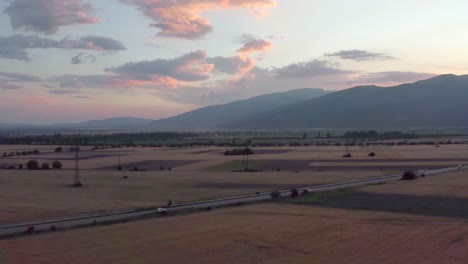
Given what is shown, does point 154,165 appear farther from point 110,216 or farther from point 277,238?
point 277,238

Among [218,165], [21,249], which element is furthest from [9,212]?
[218,165]

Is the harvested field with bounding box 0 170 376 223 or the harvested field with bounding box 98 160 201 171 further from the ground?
the harvested field with bounding box 98 160 201 171

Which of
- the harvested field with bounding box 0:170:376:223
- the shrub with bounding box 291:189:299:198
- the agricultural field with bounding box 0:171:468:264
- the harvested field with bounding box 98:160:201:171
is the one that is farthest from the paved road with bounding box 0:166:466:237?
the harvested field with bounding box 98:160:201:171

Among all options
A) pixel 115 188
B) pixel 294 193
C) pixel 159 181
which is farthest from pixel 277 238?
pixel 159 181

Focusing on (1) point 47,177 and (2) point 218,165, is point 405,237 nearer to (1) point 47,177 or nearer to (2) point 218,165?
(1) point 47,177

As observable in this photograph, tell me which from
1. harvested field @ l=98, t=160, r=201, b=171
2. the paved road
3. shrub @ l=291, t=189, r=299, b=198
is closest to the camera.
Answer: the paved road

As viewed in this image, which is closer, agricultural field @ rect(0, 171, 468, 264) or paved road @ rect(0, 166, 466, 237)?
agricultural field @ rect(0, 171, 468, 264)

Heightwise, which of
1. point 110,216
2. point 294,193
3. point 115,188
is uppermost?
point 294,193

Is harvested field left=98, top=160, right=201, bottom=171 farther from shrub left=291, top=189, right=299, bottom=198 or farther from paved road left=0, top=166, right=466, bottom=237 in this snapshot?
paved road left=0, top=166, right=466, bottom=237

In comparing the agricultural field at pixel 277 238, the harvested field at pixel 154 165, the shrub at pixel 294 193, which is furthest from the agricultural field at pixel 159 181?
the agricultural field at pixel 277 238
